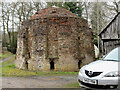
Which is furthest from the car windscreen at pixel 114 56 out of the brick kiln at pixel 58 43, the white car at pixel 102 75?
the brick kiln at pixel 58 43

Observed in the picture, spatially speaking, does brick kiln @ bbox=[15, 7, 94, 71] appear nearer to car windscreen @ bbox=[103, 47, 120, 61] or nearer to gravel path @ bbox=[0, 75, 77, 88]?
gravel path @ bbox=[0, 75, 77, 88]

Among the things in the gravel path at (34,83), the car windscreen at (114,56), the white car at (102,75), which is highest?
the car windscreen at (114,56)

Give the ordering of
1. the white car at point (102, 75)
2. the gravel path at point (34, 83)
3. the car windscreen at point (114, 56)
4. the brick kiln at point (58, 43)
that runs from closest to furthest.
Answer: the white car at point (102, 75) < the car windscreen at point (114, 56) < the gravel path at point (34, 83) < the brick kiln at point (58, 43)

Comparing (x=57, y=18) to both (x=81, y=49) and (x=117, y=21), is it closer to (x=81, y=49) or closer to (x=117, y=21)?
(x=81, y=49)

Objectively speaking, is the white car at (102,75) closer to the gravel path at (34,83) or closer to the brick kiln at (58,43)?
the gravel path at (34,83)

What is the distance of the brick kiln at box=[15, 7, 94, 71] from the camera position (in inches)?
549

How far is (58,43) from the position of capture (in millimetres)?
13977

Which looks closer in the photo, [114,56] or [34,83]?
[114,56]

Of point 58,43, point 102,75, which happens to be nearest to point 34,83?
point 102,75

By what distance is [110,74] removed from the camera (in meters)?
5.98

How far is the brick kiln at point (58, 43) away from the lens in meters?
13.9

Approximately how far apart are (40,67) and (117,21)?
22.6 ft

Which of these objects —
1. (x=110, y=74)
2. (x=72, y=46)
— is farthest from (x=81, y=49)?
(x=110, y=74)

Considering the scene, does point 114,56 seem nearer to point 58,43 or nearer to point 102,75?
point 102,75
